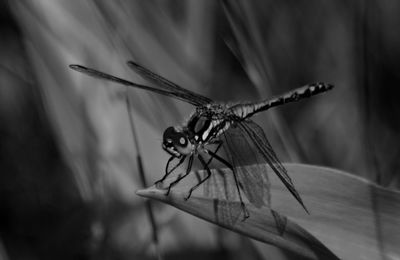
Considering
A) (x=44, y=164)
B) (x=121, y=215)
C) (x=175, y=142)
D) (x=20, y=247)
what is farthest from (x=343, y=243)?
(x=44, y=164)

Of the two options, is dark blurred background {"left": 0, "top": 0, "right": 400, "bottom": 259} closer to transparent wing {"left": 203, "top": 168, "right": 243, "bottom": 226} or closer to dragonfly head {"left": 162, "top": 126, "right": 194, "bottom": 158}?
dragonfly head {"left": 162, "top": 126, "right": 194, "bottom": 158}

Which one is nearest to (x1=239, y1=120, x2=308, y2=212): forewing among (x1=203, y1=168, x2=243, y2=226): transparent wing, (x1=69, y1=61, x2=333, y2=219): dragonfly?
(x1=69, y1=61, x2=333, y2=219): dragonfly

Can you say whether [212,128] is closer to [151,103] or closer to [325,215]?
[151,103]

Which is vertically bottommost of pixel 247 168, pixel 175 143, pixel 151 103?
pixel 247 168

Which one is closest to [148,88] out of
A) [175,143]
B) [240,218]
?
[175,143]

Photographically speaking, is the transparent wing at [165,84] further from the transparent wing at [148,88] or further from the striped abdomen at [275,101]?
the striped abdomen at [275,101]

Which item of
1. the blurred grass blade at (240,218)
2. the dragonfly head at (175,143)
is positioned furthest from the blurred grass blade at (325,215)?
the dragonfly head at (175,143)

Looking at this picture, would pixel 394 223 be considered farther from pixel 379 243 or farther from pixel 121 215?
Result: pixel 121 215
